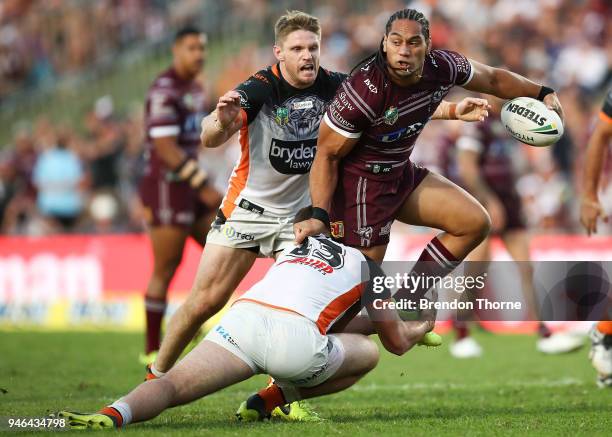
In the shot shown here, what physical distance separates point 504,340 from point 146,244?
5.61 m

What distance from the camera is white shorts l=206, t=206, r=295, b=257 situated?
8.12 meters

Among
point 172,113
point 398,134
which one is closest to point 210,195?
point 172,113

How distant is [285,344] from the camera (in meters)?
6.26

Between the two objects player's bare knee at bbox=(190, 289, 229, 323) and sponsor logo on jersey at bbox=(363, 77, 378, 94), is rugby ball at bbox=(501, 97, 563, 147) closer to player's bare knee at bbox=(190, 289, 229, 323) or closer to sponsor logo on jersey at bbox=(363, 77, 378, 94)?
sponsor logo on jersey at bbox=(363, 77, 378, 94)

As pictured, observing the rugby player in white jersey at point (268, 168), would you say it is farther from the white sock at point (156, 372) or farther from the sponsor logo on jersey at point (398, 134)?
the sponsor logo on jersey at point (398, 134)

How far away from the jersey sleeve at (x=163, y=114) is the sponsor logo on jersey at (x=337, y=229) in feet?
11.4

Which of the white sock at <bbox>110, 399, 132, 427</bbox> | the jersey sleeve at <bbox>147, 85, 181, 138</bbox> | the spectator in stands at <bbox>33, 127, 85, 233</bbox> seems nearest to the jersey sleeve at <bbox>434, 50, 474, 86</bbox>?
the white sock at <bbox>110, 399, 132, 427</bbox>

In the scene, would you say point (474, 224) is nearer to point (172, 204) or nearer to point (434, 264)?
point (434, 264)

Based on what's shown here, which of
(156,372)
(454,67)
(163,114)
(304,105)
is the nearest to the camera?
(454,67)

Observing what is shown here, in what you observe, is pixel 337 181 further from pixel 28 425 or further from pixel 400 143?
pixel 28 425

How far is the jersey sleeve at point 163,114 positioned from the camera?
1062 centimetres

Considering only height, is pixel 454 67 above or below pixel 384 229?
above

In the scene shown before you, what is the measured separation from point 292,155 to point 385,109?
1.08 m

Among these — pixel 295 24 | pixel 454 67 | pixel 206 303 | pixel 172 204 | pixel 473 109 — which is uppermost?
pixel 295 24
